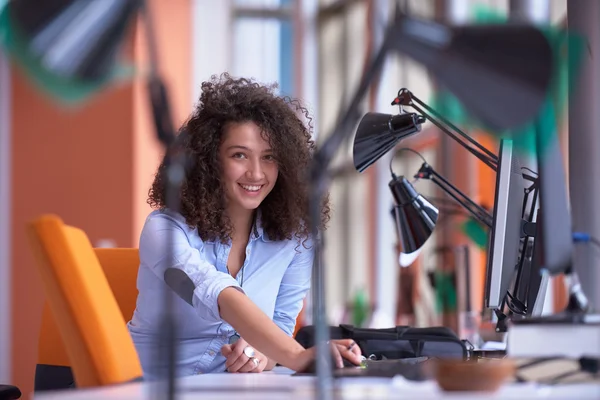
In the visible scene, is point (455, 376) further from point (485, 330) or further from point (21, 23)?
point (485, 330)

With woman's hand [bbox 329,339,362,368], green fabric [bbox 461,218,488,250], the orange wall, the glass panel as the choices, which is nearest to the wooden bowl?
woman's hand [bbox 329,339,362,368]

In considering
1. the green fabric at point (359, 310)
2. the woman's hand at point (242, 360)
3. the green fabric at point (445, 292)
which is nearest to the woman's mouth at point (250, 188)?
the woman's hand at point (242, 360)

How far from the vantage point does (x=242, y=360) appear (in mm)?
1832

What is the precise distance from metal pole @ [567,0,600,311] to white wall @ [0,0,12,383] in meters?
5.68

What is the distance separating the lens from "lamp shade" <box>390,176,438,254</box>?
206cm

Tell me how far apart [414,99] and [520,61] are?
0.97 metres

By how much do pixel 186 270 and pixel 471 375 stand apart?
749 mm

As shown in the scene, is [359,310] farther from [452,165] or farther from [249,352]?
[249,352]

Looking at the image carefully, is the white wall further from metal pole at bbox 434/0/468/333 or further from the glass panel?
metal pole at bbox 434/0/468/333

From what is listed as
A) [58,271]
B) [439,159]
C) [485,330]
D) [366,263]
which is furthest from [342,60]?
[58,271]

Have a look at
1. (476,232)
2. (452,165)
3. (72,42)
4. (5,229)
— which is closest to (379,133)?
(72,42)

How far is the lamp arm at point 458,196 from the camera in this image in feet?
6.82

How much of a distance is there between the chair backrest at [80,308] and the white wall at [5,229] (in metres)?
5.85

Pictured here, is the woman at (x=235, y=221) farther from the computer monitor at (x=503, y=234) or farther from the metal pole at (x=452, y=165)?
the metal pole at (x=452, y=165)
